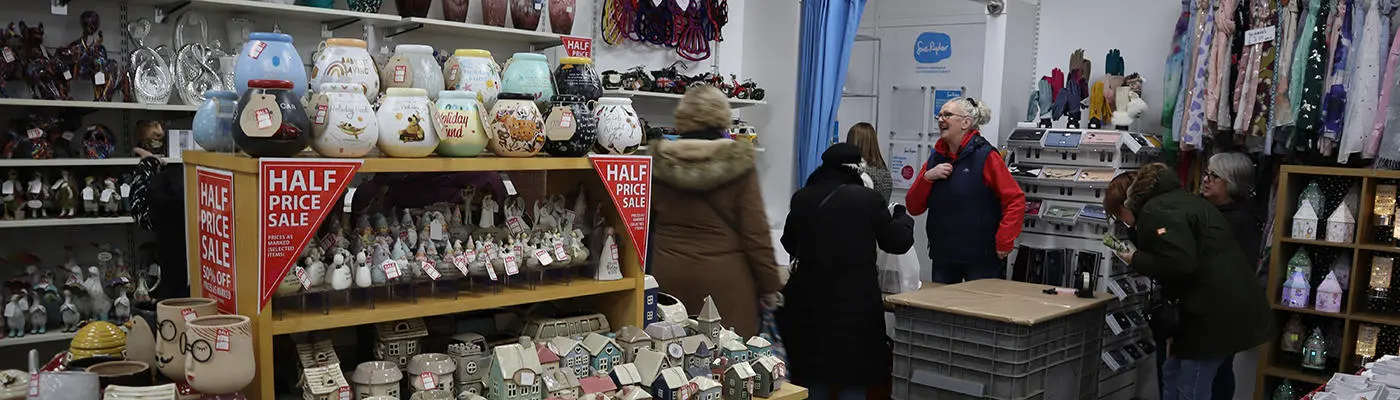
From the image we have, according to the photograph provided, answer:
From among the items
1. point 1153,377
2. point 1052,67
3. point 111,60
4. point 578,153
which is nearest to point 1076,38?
point 1052,67

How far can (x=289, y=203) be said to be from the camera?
1.81 m

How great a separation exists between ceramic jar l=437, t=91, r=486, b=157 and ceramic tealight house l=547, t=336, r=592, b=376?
1.62 feet

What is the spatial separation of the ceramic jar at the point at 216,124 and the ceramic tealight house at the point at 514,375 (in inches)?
27.4

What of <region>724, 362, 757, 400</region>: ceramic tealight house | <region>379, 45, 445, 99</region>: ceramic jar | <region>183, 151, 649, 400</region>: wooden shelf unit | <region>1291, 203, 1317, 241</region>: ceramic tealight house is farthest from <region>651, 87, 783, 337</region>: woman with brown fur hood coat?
<region>1291, 203, 1317, 241</region>: ceramic tealight house

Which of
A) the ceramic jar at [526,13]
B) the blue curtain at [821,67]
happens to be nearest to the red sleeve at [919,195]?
the blue curtain at [821,67]

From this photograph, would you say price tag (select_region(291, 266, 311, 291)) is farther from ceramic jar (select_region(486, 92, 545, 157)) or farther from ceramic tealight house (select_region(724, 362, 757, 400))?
ceramic tealight house (select_region(724, 362, 757, 400))

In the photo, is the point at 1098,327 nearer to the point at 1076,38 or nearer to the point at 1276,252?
the point at 1276,252

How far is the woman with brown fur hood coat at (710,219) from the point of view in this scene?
119 inches

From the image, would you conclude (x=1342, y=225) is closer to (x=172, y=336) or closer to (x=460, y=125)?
(x=460, y=125)

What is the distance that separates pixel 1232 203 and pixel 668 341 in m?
2.93

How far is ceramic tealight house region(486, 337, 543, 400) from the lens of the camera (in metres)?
2.07

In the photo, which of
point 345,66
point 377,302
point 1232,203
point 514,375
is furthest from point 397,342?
point 1232,203

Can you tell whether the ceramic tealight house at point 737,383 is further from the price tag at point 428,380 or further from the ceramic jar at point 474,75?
the ceramic jar at point 474,75

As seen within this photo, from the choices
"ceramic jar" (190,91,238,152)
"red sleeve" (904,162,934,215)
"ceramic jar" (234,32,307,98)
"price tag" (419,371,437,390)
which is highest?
"ceramic jar" (234,32,307,98)
